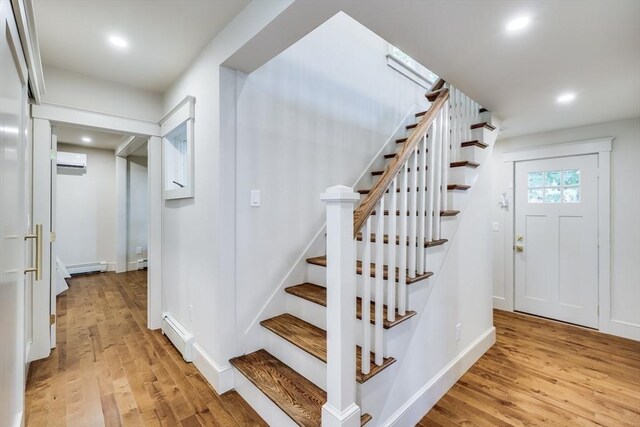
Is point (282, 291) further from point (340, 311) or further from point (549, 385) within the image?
point (549, 385)

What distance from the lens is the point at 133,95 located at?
2.86 metres

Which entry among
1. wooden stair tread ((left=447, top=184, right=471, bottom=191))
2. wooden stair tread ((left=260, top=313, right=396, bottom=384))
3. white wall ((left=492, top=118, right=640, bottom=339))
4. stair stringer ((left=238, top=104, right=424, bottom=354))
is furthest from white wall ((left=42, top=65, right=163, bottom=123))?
white wall ((left=492, top=118, right=640, bottom=339))

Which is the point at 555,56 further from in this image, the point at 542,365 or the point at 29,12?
the point at 29,12

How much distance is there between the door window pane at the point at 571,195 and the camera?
11.2 feet

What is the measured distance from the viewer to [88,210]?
5.79 metres

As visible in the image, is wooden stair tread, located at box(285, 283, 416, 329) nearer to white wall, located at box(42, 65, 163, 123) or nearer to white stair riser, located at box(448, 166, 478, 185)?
white stair riser, located at box(448, 166, 478, 185)

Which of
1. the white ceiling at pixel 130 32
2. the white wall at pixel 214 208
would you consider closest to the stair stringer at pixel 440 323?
the white wall at pixel 214 208

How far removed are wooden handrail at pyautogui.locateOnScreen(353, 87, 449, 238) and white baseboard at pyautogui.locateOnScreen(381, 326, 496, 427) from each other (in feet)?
3.92

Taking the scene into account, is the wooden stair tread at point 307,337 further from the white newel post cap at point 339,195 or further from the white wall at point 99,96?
the white wall at point 99,96

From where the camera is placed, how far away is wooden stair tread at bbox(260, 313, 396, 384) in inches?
61.2

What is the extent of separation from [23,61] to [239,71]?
112 centimetres

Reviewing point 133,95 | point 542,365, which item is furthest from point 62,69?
point 542,365

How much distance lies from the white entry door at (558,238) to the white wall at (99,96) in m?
4.46

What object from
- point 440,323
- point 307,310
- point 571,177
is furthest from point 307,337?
point 571,177
